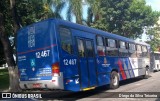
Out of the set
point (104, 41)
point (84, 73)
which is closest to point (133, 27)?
point (104, 41)

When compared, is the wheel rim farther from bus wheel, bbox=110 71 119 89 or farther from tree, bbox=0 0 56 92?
tree, bbox=0 0 56 92

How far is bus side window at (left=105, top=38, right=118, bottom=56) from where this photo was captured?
629 inches

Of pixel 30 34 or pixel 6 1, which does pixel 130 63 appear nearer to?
pixel 30 34

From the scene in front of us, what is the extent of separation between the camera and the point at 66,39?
12164mm

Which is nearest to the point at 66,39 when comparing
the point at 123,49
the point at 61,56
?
the point at 61,56

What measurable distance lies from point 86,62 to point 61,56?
196 cm

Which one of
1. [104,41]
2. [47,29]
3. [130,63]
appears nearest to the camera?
[47,29]

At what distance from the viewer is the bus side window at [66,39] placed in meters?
11.9

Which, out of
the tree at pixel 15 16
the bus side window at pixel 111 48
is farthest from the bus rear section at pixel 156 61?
the bus side window at pixel 111 48

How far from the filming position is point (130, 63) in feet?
63.3

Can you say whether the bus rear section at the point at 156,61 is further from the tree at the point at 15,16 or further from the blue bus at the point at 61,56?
the blue bus at the point at 61,56

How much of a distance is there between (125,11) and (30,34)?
28.7 m

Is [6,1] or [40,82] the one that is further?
[6,1]

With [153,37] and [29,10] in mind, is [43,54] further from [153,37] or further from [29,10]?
[153,37]
